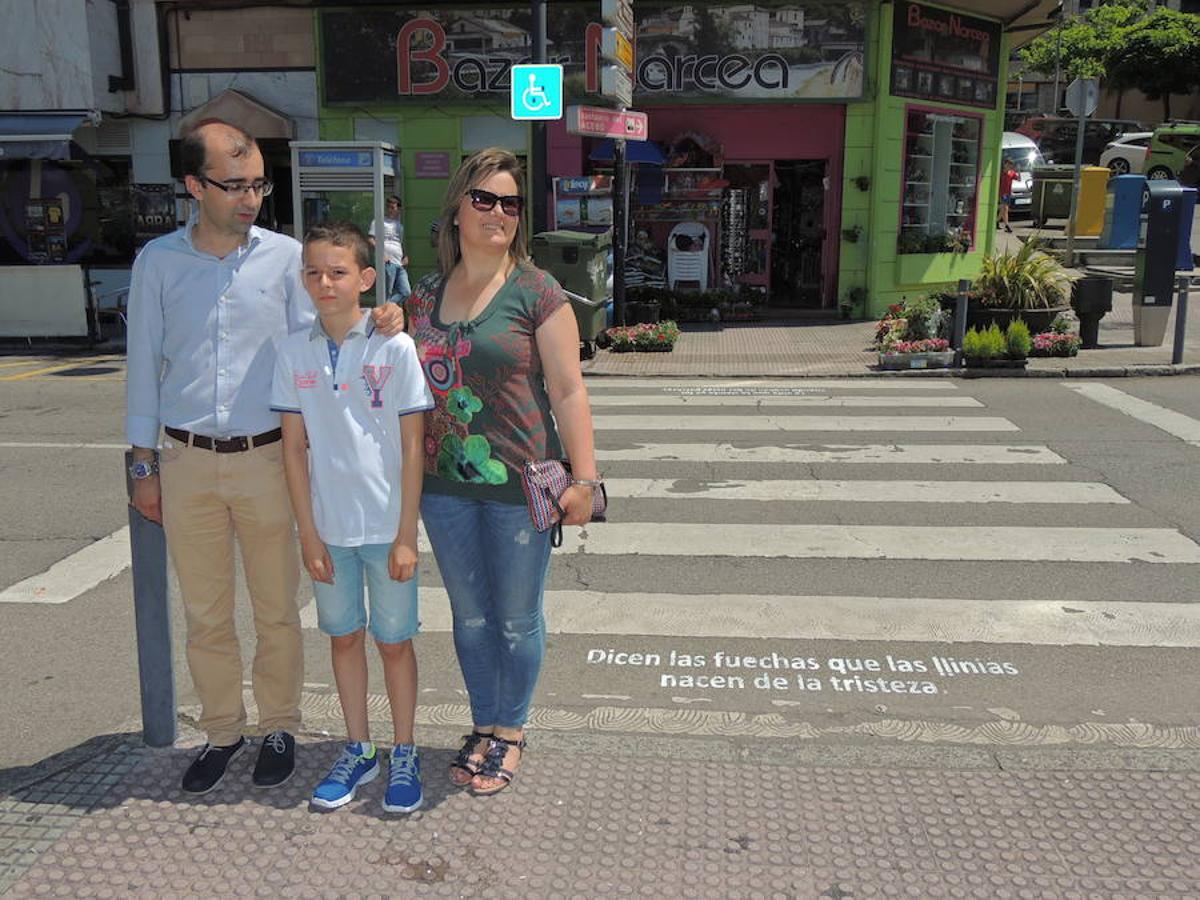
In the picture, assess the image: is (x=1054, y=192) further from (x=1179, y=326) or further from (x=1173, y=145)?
(x=1179, y=326)

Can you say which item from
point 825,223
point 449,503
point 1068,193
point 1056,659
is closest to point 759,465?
point 1056,659

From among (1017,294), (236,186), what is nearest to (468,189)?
(236,186)

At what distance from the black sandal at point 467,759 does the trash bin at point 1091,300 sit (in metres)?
12.2

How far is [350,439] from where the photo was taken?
3.39 m

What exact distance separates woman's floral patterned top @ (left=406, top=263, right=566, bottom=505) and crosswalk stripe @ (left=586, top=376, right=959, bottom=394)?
877 cm

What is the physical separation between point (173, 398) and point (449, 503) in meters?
0.93

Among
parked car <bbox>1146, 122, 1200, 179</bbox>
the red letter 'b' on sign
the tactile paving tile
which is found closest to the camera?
the tactile paving tile

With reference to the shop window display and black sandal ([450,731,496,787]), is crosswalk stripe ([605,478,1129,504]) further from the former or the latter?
the shop window display

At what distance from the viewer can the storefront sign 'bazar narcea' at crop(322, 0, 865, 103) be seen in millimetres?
17141

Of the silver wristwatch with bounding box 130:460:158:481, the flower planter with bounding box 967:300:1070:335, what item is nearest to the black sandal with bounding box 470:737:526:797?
the silver wristwatch with bounding box 130:460:158:481

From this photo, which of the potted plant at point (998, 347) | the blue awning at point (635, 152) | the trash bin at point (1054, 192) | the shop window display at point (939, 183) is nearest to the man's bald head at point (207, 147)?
the potted plant at point (998, 347)

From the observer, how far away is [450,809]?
353 cm

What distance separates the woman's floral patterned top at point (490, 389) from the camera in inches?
134

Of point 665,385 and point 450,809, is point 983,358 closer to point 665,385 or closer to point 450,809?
point 665,385
